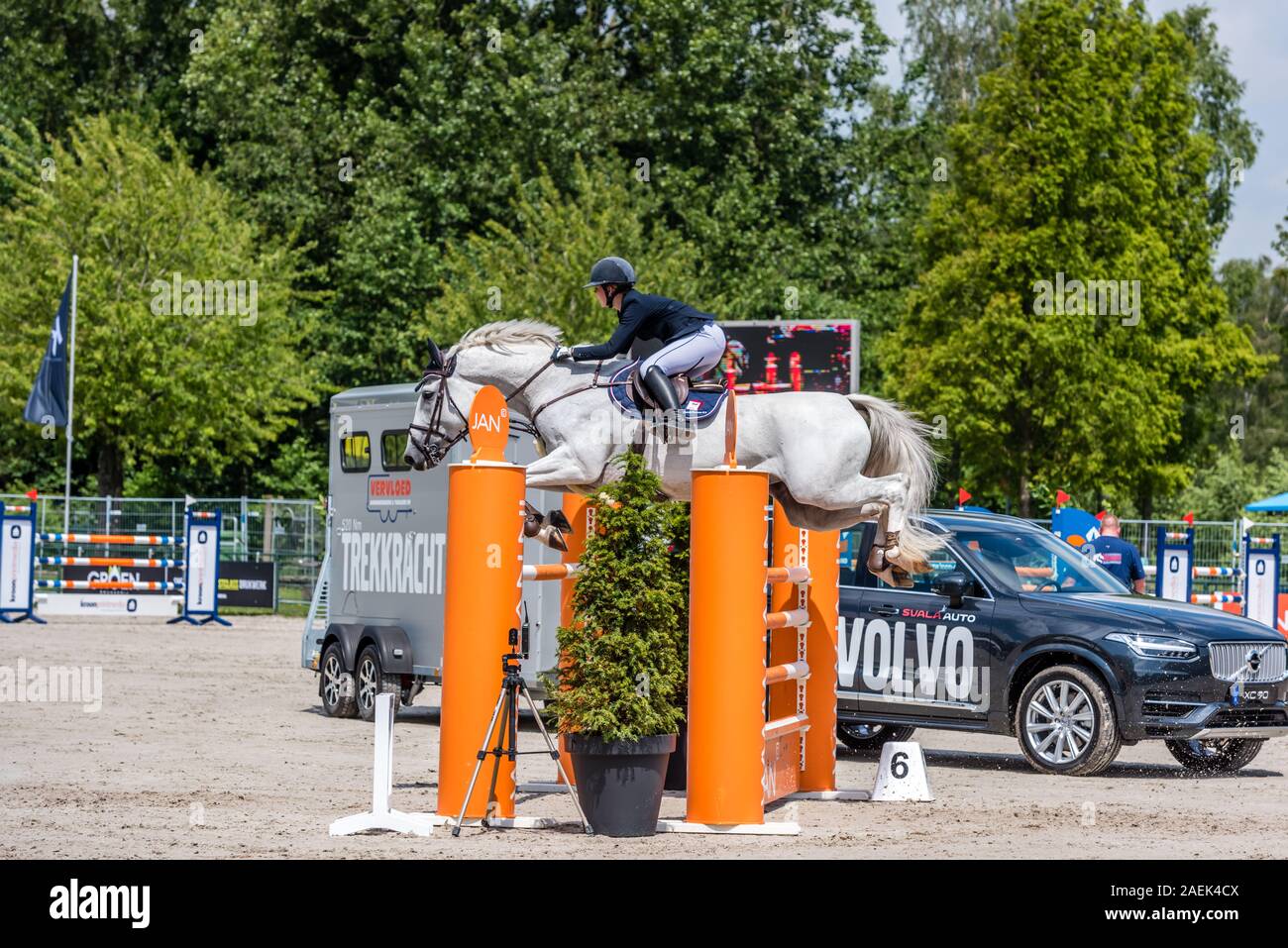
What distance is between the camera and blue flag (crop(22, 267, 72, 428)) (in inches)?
1346

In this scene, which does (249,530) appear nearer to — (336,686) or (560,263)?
(560,263)

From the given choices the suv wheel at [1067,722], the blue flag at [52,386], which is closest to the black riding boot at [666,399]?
the suv wheel at [1067,722]

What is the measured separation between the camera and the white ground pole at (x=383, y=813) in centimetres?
914

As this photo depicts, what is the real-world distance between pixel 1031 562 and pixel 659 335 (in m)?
4.95

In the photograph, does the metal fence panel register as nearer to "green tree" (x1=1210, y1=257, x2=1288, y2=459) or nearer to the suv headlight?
the suv headlight

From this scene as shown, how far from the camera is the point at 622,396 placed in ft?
33.3

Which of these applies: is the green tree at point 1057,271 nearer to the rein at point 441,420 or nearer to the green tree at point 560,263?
the green tree at point 560,263

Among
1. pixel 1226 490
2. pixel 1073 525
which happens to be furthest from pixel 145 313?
pixel 1226 490

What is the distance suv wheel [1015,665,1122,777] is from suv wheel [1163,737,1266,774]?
1.21 metres

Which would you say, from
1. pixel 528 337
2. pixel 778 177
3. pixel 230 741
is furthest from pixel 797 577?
pixel 778 177

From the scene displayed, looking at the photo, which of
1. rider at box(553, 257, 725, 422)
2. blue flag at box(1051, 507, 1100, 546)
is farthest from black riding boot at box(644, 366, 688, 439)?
blue flag at box(1051, 507, 1100, 546)

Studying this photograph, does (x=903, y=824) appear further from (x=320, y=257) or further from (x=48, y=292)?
(x=320, y=257)

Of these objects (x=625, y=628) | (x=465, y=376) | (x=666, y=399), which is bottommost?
(x=625, y=628)

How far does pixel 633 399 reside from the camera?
10078mm
